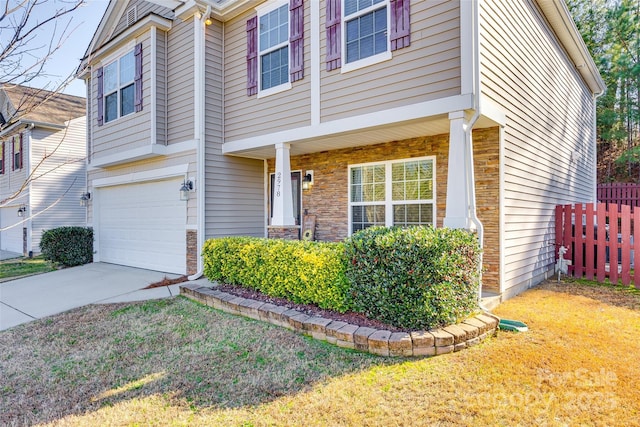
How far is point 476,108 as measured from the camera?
4750mm

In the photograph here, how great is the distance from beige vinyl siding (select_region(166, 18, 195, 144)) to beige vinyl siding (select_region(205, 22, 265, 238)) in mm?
393

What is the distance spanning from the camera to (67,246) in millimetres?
9727

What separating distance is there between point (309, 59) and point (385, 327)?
4819 millimetres

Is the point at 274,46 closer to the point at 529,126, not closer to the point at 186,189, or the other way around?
the point at 186,189

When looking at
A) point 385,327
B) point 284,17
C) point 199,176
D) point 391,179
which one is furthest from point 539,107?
point 199,176

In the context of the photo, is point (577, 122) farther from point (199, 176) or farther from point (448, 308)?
point (199, 176)

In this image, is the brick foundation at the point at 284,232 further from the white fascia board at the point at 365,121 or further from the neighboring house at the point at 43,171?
the neighboring house at the point at 43,171

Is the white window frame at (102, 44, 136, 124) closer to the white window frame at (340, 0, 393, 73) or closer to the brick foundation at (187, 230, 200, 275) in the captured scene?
the brick foundation at (187, 230, 200, 275)

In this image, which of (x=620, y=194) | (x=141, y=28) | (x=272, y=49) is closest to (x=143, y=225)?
(x=141, y=28)

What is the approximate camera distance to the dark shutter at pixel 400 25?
535cm

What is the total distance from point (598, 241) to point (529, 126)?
2.48 metres

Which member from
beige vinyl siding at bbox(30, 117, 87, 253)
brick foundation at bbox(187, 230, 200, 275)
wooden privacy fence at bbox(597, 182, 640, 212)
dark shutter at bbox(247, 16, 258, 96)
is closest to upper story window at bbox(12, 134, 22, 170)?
beige vinyl siding at bbox(30, 117, 87, 253)

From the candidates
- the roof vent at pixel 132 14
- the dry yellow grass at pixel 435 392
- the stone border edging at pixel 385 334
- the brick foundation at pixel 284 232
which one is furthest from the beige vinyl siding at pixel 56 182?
the dry yellow grass at pixel 435 392

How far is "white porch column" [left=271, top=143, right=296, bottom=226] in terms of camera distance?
702cm
